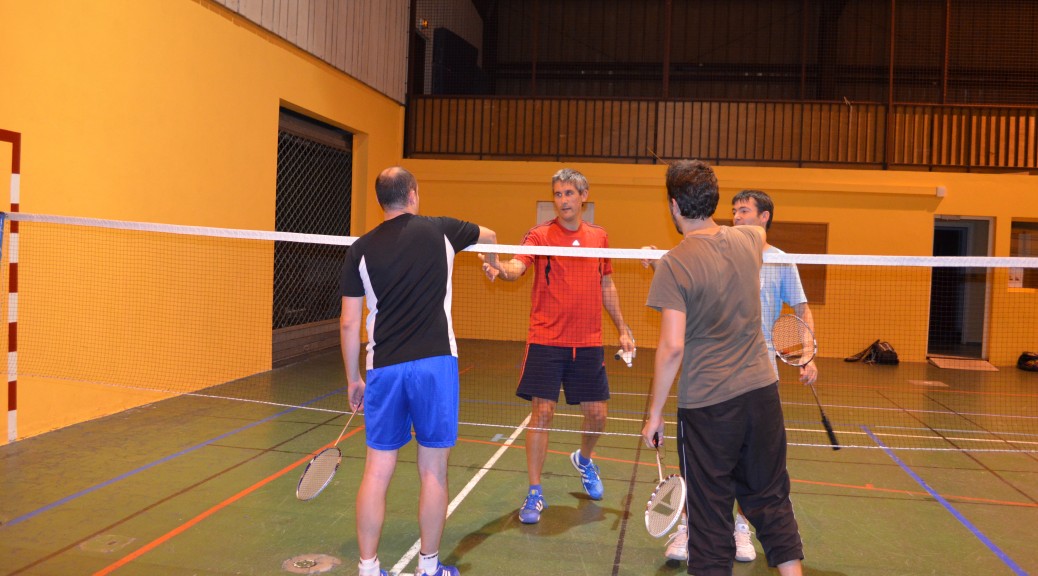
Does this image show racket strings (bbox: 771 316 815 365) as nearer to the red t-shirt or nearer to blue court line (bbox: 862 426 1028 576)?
the red t-shirt

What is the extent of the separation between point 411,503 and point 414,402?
5.31 ft

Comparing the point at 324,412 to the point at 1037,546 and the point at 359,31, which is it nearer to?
the point at 1037,546

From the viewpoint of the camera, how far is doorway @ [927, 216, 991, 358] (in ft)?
42.0

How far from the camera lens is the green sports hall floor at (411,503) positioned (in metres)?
3.84

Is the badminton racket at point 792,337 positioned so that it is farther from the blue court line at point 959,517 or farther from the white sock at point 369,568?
the white sock at point 369,568

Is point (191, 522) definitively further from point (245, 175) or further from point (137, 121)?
point (245, 175)

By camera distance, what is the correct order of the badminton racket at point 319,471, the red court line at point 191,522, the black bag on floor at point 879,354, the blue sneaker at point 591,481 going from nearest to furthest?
the red court line at point 191,522 < the badminton racket at point 319,471 < the blue sneaker at point 591,481 < the black bag on floor at point 879,354

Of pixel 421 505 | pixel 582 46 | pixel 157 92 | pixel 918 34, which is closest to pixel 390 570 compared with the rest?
pixel 421 505

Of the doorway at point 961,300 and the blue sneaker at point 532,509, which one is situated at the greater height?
the doorway at point 961,300

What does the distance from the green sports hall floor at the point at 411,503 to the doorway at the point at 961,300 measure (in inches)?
245

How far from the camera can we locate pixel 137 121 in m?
6.87

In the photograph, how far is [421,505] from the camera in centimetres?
337

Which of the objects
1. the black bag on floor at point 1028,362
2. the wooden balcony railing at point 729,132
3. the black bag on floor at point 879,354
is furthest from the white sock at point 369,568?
the black bag on floor at point 1028,362

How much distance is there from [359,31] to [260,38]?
9.03 feet
